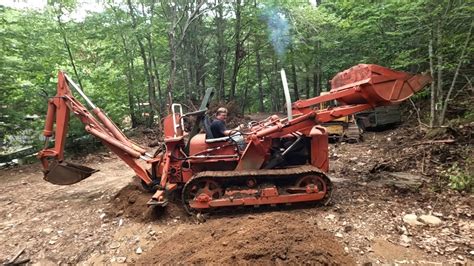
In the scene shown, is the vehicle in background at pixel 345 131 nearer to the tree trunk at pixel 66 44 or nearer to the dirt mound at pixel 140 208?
the dirt mound at pixel 140 208

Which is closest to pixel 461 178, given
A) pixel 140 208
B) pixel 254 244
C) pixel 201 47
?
pixel 254 244

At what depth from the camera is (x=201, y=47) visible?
59.7 feet

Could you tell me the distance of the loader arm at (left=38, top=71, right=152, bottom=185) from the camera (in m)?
6.12

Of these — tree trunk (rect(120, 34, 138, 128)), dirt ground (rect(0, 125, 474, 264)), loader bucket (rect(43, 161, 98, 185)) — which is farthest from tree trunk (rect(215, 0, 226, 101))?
loader bucket (rect(43, 161, 98, 185))

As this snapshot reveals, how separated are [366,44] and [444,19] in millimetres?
5045

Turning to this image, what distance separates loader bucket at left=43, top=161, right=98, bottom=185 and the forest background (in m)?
4.70

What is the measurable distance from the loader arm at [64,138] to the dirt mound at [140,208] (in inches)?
15.9

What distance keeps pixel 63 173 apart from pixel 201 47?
13.0 meters

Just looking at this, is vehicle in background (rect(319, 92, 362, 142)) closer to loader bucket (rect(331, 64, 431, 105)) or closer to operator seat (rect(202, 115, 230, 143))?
loader bucket (rect(331, 64, 431, 105))

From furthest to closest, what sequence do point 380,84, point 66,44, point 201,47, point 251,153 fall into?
1. point 201,47
2. point 66,44
3. point 251,153
4. point 380,84

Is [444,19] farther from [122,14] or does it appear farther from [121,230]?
[122,14]

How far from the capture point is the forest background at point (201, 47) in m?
7.78

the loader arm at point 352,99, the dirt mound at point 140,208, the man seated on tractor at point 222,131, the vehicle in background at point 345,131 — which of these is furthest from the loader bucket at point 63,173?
the vehicle in background at point 345,131

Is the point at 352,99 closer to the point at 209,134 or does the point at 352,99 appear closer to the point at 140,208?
the point at 209,134
